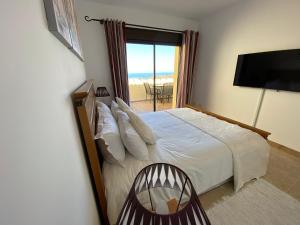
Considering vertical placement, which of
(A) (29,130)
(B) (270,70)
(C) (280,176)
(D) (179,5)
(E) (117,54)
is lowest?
(C) (280,176)

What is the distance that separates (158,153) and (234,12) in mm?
3292

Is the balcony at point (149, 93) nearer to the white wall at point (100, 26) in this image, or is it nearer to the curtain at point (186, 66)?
the curtain at point (186, 66)

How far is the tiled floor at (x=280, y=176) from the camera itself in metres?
1.58

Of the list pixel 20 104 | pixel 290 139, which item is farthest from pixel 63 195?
pixel 290 139

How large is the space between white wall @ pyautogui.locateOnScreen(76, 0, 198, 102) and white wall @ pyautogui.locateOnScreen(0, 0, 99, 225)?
2.61 metres

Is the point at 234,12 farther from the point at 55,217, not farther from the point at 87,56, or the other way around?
the point at 55,217

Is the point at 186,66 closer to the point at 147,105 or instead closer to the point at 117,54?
the point at 117,54

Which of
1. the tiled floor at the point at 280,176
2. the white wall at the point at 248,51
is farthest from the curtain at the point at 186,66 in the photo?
the tiled floor at the point at 280,176

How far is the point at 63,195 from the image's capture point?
0.51 meters

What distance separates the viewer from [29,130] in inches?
14.3

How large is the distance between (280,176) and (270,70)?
66.5 inches

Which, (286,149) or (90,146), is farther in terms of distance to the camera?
(286,149)

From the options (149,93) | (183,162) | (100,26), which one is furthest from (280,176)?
(149,93)

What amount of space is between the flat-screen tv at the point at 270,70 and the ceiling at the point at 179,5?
3.87ft
